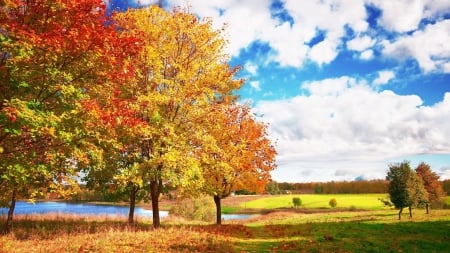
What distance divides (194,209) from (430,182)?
34812 millimetres

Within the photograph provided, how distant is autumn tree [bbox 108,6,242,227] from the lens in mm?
18844

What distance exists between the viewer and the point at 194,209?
183ft

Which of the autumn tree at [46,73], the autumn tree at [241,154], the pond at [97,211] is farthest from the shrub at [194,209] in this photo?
the autumn tree at [46,73]

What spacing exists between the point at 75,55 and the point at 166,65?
343 inches

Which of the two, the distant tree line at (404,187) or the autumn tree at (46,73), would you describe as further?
the distant tree line at (404,187)

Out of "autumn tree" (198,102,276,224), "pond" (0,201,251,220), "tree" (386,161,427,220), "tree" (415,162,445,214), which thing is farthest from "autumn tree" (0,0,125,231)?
"tree" (415,162,445,214)

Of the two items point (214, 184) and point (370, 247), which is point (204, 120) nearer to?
point (214, 184)

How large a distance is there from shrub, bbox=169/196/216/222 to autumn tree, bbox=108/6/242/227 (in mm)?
33622

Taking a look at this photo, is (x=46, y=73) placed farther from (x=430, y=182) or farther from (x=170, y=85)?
(x=430, y=182)

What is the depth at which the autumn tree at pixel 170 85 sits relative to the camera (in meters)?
18.8

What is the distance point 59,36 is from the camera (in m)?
12.0

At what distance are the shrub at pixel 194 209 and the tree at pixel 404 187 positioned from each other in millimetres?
28404

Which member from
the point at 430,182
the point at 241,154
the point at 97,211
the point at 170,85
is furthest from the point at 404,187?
the point at 97,211

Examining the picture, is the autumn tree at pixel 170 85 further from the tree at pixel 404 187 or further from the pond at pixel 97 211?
the tree at pixel 404 187
